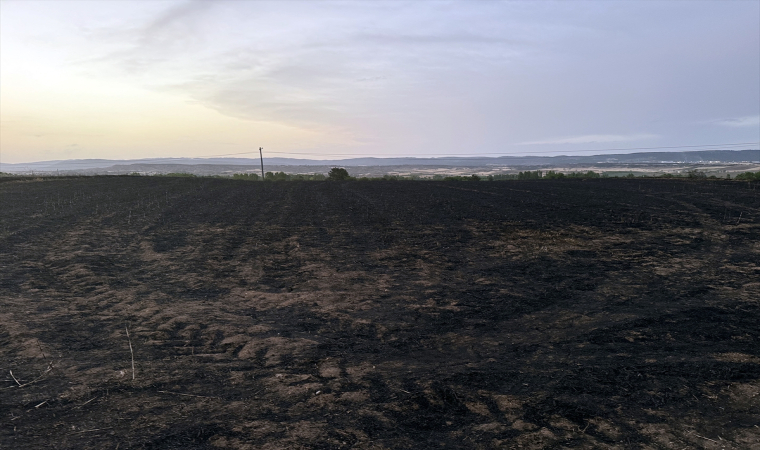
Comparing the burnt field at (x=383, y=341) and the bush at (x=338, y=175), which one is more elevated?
the bush at (x=338, y=175)

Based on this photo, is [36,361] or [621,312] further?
[621,312]

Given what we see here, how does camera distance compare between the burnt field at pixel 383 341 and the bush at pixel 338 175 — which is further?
the bush at pixel 338 175

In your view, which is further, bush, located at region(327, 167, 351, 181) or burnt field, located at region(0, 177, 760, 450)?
bush, located at region(327, 167, 351, 181)

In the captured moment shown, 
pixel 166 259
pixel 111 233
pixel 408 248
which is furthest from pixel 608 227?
pixel 111 233

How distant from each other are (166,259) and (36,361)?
225 inches

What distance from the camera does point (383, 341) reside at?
6090 millimetres

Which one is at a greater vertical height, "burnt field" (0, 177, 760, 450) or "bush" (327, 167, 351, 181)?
"bush" (327, 167, 351, 181)

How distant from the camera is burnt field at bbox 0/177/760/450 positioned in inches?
160

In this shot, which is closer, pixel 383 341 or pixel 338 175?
pixel 383 341

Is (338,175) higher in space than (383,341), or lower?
higher

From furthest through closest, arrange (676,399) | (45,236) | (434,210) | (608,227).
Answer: (434,210), (608,227), (45,236), (676,399)

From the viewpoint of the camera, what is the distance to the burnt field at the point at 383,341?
4.06m

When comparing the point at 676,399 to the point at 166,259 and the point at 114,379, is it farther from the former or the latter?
the point at 166,259

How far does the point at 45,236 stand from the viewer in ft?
45.2
